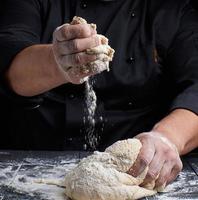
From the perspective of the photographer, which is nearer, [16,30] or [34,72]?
[34,72]

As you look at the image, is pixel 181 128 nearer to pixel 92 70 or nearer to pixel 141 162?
pixel 141 162

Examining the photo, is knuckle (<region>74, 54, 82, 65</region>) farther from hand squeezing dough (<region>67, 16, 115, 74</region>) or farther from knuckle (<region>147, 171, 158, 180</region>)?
knuckle (<region>147, 171, 158, 180</region>)

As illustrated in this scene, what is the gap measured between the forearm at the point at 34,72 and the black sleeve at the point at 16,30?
0.09ft

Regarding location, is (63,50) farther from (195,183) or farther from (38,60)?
(195,183)

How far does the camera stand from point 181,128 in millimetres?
1888

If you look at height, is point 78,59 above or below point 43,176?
above

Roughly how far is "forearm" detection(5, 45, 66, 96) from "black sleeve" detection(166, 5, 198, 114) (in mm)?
474

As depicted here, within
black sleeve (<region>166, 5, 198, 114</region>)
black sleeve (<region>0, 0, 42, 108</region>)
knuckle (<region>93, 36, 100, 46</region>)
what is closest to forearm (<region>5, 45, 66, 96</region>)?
black sleeve (<region>0, 0, 42, 108</region>)

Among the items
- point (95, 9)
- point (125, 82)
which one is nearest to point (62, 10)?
point (95, 9)

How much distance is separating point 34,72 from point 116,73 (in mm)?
376

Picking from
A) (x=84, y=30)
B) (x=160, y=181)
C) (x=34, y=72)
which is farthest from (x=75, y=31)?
(x=160, y=181)

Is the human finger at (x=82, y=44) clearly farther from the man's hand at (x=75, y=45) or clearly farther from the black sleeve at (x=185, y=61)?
the black sleeve at (x=185, y=61)

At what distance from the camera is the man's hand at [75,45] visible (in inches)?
57.5

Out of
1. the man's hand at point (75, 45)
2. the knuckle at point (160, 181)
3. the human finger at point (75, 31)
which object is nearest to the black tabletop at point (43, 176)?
the knuckle at point (160, 181)
